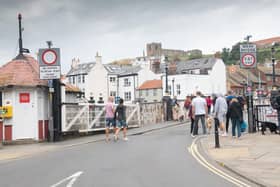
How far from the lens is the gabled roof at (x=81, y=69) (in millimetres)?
92100

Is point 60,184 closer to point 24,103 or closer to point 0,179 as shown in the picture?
point 0,179

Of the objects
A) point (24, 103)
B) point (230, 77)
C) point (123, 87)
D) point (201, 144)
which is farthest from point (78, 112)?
point (230, 77)

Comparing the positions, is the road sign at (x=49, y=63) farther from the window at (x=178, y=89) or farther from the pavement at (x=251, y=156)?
the window at (x=178, y=89)

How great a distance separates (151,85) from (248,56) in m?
70.3

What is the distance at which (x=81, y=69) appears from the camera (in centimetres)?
9394

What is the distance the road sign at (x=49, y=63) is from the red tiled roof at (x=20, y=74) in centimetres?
77

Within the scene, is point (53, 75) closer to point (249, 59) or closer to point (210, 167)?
point (249, 59)

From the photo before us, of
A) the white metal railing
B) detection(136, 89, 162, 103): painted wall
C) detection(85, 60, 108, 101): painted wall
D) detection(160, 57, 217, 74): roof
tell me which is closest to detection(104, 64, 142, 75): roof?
A: detection(85, 60, 108, 101): painted wall

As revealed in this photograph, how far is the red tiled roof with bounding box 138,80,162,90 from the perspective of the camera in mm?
88750

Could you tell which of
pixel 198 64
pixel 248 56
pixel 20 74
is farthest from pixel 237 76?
pixel 20 74

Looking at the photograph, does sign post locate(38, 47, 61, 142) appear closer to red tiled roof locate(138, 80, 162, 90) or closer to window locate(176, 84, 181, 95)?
window locate(176, 84, 181, 95)

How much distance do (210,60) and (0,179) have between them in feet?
274

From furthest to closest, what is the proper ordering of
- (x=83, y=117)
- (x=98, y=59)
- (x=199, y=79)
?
(x=98, y=59) → (x=199, y=79) → (x=83, y=117)

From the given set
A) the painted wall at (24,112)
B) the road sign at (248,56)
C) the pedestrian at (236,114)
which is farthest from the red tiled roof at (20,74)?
the road sign at (248,56)
